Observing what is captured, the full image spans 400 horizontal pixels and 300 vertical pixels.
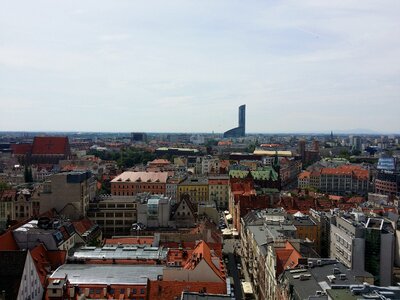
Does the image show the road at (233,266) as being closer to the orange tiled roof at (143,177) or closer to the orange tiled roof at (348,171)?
the orange tiled roof at (143,177)

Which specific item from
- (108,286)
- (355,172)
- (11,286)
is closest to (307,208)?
(108,286)

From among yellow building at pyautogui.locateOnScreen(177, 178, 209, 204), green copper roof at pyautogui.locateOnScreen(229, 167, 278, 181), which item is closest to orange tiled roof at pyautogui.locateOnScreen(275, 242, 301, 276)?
yellow building at pyautogui.locateOnScreen(177, 178, 209, 204)

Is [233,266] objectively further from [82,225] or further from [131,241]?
[82,225]

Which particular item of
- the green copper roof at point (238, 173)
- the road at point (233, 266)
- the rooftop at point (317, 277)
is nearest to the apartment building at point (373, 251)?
the rooftop at point (317, 277)

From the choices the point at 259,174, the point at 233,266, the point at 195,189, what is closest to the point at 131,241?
the point at 233,266

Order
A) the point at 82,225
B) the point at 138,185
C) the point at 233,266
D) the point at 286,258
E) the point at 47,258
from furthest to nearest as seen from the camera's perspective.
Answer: the point at 138,185 → the point at 82,225 → the point at 233,266 → the point at 47,258 → the point at 286,258

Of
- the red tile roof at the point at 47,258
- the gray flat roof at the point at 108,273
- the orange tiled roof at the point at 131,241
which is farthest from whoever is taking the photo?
the orange tiled roof at the point at 131,241

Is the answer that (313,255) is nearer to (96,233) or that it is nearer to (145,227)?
(145,227)

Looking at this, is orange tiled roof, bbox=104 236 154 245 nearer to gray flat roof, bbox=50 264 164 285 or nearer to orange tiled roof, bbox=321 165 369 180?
gray flat roof, bbox=50 264 164 285
